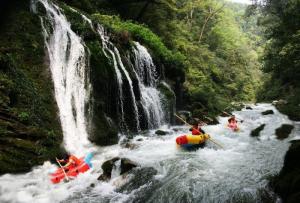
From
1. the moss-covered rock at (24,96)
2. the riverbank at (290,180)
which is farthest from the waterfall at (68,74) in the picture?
the riverbank at (290,180)

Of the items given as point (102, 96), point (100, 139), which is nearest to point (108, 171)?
point (100, 139)

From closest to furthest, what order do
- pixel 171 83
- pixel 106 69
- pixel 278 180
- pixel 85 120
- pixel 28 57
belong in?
pixel 278 180 → pixel 28 57 → pixel 85 120 → pixel 106 69 → pixel 171 83

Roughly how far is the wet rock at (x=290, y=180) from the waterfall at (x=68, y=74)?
5.93m

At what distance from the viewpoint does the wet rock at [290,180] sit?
5.29 metres

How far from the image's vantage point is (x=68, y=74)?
36.6 feet

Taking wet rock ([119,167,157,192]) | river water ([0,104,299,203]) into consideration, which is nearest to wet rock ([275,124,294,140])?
river water ([0,104,299,203])

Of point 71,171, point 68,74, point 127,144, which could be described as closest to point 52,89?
point 68,74

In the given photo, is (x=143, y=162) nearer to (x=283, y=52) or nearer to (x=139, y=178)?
(x=139, y=178)

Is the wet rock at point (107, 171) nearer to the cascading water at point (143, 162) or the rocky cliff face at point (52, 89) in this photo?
the cascading water at point (143, 162)

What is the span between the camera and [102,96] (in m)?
11.9

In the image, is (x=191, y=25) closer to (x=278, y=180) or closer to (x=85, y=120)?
(x=85, y=120)

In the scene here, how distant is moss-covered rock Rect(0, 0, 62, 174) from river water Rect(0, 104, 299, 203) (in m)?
0.57

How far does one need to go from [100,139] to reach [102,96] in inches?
76.5

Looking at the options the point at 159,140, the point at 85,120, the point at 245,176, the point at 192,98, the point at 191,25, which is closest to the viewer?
the point at 245,176
